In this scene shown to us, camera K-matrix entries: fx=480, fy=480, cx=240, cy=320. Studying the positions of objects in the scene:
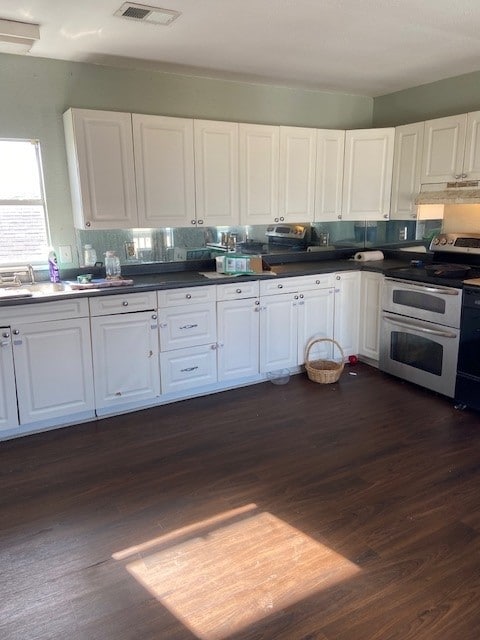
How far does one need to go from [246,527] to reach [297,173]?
9.55ft

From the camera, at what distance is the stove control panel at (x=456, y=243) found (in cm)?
380

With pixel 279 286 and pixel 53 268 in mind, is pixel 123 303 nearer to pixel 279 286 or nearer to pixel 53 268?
pixel 53 268

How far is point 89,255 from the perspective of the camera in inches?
139

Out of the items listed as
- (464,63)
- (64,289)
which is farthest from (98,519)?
(464,63)

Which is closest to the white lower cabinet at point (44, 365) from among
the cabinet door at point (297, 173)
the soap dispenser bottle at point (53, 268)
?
the soap dispenser bottle at point (53, 268)

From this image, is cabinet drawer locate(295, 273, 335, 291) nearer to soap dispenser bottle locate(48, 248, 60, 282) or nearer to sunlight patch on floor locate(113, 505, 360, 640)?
soap dispenser bottle locate(48, 248, 60, 282)

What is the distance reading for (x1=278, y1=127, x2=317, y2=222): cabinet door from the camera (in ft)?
13.1

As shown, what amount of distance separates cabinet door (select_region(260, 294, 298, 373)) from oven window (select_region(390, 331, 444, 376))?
2.71 ft

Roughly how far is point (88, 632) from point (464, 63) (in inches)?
164

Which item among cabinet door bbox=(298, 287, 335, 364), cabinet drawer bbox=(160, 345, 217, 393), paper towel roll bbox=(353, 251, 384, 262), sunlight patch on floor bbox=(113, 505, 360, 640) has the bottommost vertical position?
sunlight patch on floor bbox=(113, 505, 360, 640)

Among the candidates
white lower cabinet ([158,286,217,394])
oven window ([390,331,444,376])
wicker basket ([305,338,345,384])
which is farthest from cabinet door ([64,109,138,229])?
oven window ([390,331,444,376])

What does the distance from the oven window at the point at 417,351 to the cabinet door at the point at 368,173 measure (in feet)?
3.87

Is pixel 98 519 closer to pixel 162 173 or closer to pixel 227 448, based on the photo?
pixel 227 448

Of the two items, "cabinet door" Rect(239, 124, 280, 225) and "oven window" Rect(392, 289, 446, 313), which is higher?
"cabinet door" Rect(239, 124, 280, 225)
